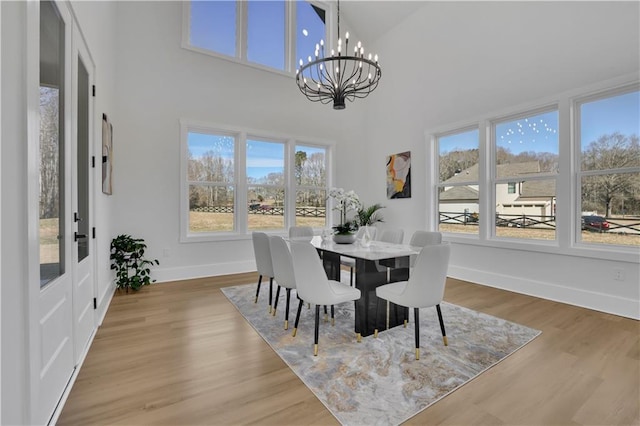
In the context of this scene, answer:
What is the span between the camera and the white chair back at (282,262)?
2.79 m

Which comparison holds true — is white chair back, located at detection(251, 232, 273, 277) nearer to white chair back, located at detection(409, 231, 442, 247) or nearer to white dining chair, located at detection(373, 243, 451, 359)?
white dining chair, located at detection(373, 243, 451, 359)

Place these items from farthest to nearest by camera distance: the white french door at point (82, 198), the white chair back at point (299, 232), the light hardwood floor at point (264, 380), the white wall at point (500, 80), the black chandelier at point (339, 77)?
the white chair back at point (299, 232), the white wall at point (500, 80), the black chandelier at point (339, 77), the white french door at point (82, 198), the light hardwood floor at point (264, 380)

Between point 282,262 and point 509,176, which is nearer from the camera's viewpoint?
point 282,262

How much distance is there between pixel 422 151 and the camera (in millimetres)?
5457

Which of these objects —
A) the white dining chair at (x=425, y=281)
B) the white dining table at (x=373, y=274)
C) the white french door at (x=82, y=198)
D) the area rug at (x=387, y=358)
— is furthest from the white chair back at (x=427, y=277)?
the white french door at (x=82, y=198)

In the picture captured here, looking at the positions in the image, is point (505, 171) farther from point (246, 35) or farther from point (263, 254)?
point (246, 35)

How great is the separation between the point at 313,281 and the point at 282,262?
553mm

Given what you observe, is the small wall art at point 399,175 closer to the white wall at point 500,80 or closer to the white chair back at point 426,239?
the white wall at point 500,80

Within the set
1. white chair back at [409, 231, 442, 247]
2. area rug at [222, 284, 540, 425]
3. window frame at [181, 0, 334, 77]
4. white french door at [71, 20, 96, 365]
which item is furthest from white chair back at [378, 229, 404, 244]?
window frame at [181, 0, 334, 77]

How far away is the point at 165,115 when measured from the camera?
468 centimetres

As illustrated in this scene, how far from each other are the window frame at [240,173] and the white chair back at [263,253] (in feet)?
6.36

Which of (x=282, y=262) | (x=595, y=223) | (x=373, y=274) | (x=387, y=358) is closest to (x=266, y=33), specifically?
(x=282, y=262)

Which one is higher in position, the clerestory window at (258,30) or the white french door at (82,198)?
the clerestory window at (258,30)

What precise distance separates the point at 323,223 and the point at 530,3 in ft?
15.2
